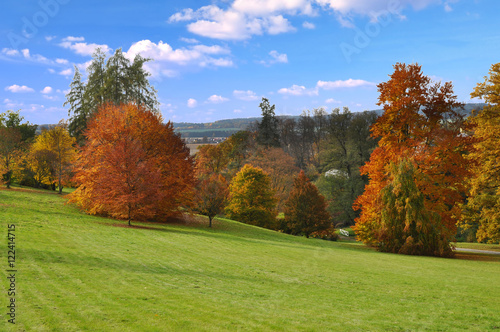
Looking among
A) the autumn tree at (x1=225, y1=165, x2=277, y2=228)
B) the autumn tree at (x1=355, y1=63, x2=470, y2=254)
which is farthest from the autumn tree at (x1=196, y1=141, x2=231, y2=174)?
the autumn tree at (x1=355, y1=63, x2=470, y2=254)

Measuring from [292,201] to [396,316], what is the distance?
30891 millimetres

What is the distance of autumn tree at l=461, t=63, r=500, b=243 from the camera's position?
Answer: 24.6 meters

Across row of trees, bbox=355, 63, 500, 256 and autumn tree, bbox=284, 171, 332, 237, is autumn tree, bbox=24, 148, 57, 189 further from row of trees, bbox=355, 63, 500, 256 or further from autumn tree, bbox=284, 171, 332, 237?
row of trees, bbox=355, 63, 500, 256

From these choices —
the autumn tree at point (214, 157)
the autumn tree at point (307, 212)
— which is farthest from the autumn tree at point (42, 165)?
the autumn tree at point (214, 157)

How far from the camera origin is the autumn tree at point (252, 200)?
142 ft

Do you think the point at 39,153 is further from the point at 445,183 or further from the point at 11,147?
the point at 445,183

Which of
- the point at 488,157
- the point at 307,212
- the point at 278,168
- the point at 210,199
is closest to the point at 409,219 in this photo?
the point at 488,157

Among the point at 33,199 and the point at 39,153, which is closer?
the point at 33,199

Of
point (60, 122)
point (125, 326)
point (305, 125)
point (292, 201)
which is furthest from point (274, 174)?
point (125, 326)

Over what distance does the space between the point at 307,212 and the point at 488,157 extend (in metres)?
17.8

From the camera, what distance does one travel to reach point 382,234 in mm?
25328

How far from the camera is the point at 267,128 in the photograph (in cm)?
7631

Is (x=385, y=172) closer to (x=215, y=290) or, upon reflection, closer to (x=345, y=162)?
(x=215, y=290)

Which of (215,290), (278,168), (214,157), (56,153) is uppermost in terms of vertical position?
(214,157)
